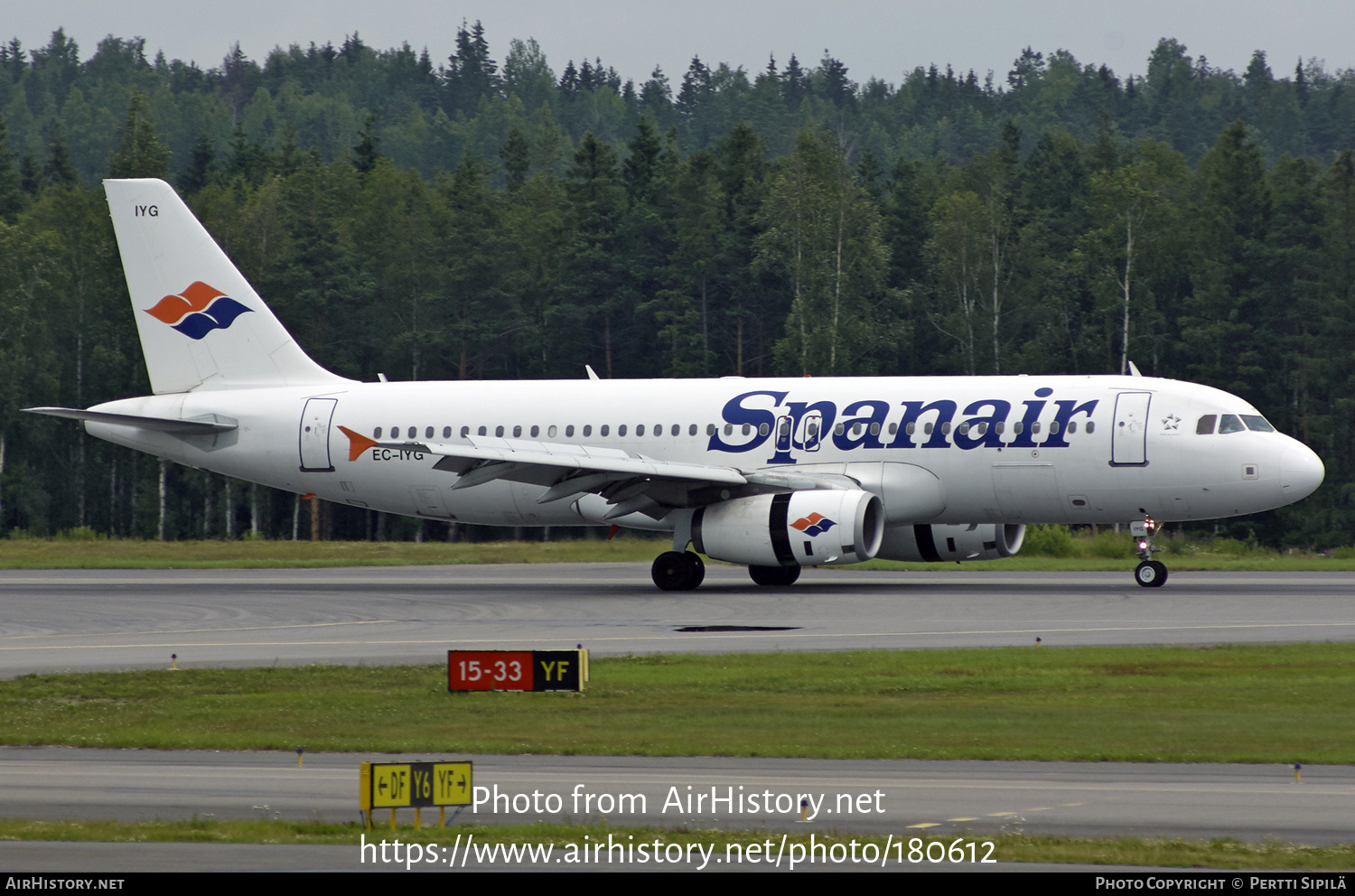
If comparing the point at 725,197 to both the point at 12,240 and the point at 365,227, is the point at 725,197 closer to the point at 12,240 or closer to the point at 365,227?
the point at 365,227

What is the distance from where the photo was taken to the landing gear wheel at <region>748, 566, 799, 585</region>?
36.7 m

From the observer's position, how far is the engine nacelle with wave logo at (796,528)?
32.7 metres

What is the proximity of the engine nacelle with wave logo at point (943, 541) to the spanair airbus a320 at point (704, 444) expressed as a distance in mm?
57

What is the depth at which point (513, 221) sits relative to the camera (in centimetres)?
9950

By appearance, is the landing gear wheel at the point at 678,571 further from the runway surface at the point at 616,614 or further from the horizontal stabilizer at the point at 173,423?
the horizontal stabilizer at the point at 173,423

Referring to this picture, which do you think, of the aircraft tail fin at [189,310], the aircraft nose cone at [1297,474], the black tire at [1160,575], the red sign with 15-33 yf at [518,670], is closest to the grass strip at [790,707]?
the red sign with 15-33 yf at [518,670]

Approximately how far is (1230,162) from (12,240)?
216 feet

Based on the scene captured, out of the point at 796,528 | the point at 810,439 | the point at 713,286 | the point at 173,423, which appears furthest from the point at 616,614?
the point at 713,286

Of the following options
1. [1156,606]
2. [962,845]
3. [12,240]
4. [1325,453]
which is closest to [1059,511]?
[1156,606]

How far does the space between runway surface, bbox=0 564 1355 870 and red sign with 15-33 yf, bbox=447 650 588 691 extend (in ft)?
10.4

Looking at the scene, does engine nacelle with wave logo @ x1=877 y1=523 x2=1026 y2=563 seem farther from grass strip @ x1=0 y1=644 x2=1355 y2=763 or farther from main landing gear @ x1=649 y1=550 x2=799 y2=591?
grass strip @ x1=0 y1=644 x2=1355 y2=763

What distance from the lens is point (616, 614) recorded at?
1206 inches

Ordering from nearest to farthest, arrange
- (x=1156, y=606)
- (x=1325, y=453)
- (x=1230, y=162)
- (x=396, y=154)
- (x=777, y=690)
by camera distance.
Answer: (x=777, y=690) → (x=1156, y=606) → (x=1325, y=453) → (x=1230, y=162) → (x=396, y=154)

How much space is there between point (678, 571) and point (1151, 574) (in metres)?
9.96
